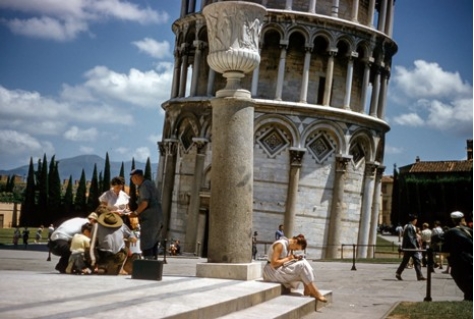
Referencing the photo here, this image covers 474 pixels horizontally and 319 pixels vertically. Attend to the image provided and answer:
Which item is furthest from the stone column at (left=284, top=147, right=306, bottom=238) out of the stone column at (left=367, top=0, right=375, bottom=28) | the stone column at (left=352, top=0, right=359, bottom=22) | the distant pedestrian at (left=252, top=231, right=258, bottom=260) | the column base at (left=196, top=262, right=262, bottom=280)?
the column base at (left=196, top=262, right=262, bottom=280)

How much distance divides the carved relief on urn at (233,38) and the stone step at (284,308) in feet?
9.84

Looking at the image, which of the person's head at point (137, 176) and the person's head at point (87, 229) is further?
the person's head at point (137, 176)

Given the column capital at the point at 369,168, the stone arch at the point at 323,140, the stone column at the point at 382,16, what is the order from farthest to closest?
the stone column at the point at 382,16 < the column capital at the point at 369,168 < the stone arch at the point at 323,140

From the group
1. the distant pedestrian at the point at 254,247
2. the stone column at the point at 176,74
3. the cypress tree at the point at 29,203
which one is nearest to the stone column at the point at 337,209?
the distant pedestrian at the point at 254,247

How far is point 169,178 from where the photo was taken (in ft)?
98.9

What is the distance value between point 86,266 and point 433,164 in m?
26.6

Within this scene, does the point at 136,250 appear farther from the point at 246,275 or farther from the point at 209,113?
the point at 209,113

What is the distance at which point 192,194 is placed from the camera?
1127 inches

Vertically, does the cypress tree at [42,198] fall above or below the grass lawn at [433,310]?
above

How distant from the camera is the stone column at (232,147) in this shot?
920 cm

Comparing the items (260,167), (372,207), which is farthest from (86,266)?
(372,207)

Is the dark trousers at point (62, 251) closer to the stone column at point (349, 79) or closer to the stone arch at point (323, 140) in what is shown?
the stone arch at point (323, 140)

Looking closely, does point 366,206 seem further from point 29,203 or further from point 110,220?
point 110,220

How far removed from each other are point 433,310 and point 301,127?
1912 cm
